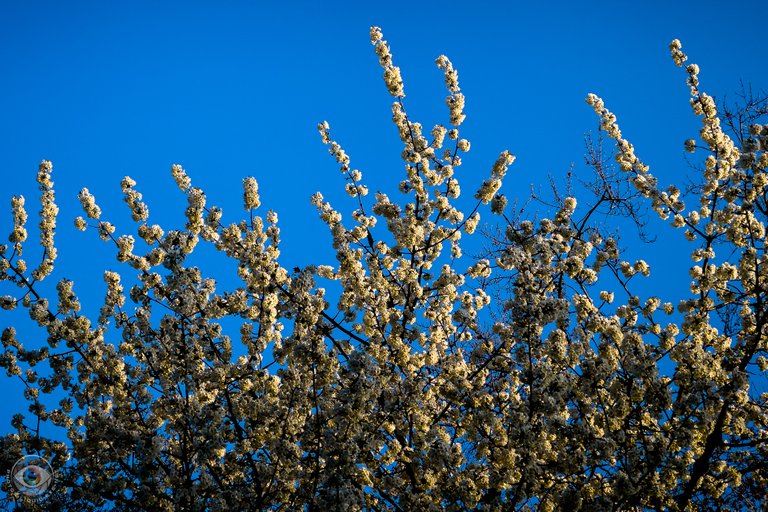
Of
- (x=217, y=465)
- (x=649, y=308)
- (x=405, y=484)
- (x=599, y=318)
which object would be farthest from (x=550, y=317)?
(x=217, y=465)

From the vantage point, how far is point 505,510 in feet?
23.4

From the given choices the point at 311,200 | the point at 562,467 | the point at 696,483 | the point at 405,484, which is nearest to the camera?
the point at 562,467

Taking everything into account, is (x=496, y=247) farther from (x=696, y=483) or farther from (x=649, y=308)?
(x=696, y=483)

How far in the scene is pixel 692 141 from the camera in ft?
31.9

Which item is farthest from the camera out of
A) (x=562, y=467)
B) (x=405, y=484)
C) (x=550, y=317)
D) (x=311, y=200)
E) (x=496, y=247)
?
(x=496, y=247)

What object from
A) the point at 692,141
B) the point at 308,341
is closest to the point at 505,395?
the point at 308,341

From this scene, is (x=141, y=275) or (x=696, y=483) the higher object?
(x=141, y=275)

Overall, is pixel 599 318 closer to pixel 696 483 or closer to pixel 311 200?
pixel 696 483

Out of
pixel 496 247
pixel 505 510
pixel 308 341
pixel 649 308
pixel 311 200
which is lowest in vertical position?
pixel 505 510

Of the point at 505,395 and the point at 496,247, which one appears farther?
the point at 496,247

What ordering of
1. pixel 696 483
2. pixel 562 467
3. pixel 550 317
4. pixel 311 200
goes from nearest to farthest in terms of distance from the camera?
pixel 550 317
pixel 562 467
pixel 696 483
pixel 311 200

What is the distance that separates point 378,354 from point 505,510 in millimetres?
2182

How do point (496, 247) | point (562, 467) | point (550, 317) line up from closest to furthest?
point (550, 317), point (562, 467), point (496, 247)

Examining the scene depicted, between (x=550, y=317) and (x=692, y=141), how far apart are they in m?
4.81
